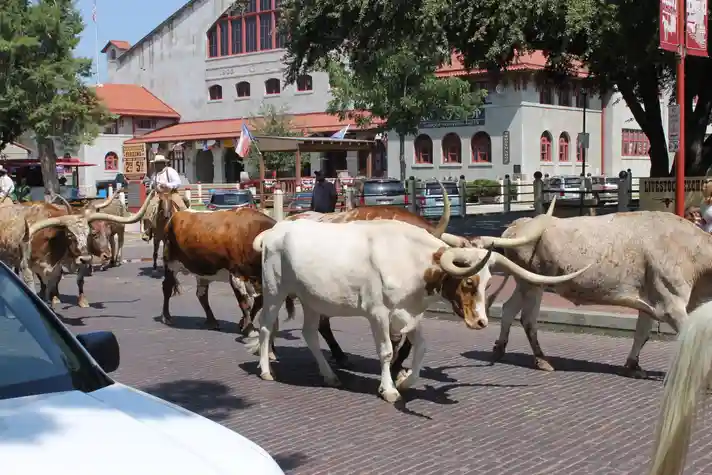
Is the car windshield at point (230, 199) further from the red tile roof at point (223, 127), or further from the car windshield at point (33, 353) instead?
the car windshield at point (33, 353)

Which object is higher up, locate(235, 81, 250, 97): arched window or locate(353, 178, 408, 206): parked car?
locate(235, 81, 250, 97): arched window

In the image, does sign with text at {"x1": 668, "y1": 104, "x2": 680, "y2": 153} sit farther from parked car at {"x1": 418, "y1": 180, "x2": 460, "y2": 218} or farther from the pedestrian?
parked car at {"x1": 418, "y1": 180, "x2": 460, "y2": 218}

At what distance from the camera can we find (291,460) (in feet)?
20.4

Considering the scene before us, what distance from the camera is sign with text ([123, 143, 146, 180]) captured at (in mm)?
59938

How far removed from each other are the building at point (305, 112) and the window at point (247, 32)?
8 centimetres

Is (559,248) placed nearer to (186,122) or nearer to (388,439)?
(388,439)

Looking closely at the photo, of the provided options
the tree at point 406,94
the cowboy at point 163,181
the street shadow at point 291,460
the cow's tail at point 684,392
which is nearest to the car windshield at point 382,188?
the tree at point 406,94

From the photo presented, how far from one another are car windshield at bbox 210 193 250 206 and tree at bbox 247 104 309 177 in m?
20.2

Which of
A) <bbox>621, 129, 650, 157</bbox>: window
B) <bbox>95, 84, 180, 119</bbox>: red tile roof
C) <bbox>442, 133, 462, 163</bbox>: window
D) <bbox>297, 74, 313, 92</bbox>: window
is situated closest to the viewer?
<bbox>442, 133, 462, 163</bbox>: window

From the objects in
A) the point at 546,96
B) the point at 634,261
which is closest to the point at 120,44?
the point at 546,96

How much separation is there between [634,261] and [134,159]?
55.3m

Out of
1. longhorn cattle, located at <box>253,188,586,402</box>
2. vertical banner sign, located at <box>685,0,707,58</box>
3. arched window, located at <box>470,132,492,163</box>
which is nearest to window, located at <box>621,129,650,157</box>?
arched window, located at <box>470,132,492,163</box>

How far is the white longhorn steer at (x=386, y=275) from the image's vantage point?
24.2 feet

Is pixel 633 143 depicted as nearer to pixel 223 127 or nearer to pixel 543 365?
pixel 223 127
